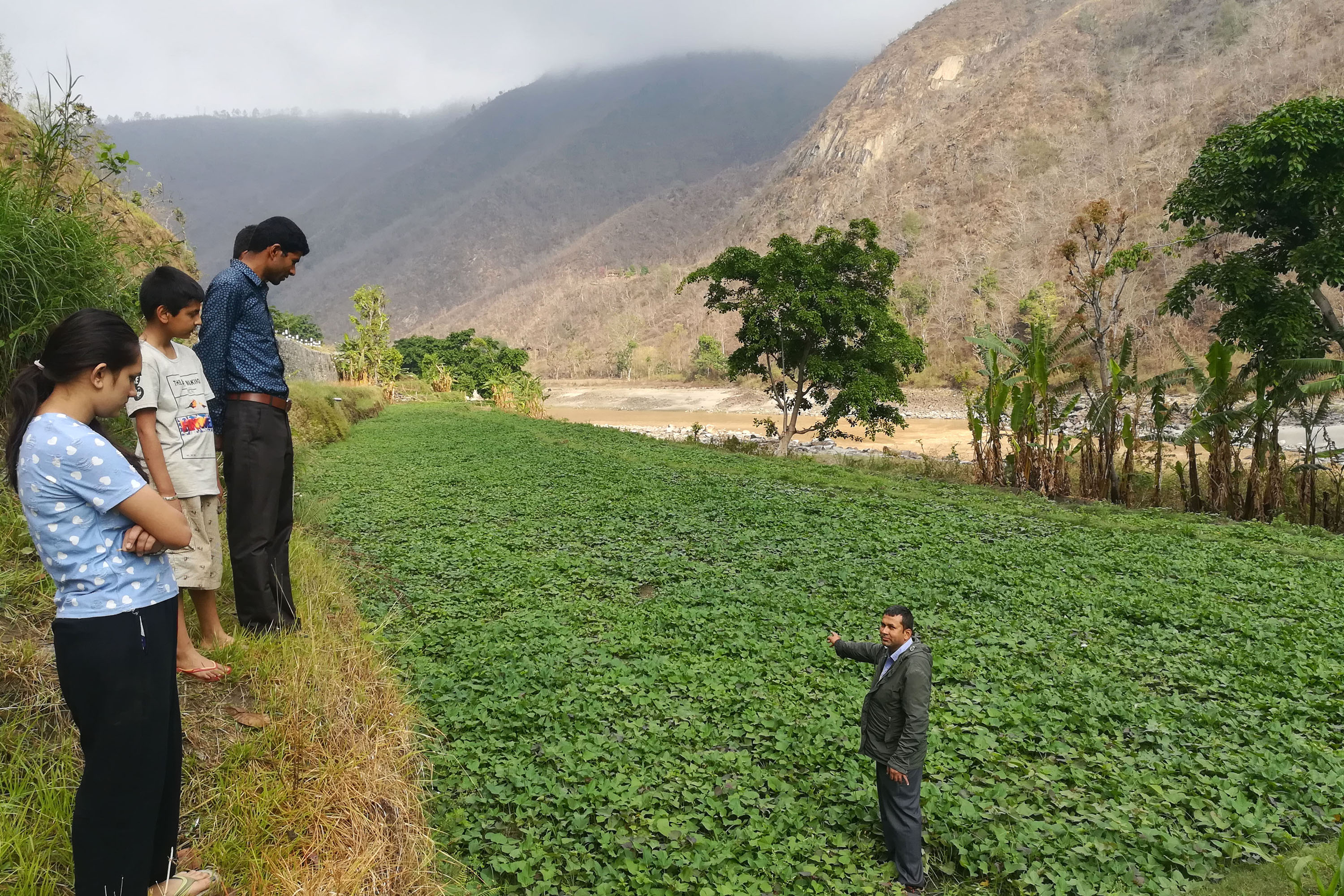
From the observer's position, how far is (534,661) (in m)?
5.05

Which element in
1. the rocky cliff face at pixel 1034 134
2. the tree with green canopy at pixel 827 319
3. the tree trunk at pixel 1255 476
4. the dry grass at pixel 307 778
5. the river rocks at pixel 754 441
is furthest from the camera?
the rocky cliff face at pixel 1034 134

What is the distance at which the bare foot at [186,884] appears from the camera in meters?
2.36

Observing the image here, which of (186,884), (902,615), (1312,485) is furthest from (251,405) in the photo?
(1312,485)

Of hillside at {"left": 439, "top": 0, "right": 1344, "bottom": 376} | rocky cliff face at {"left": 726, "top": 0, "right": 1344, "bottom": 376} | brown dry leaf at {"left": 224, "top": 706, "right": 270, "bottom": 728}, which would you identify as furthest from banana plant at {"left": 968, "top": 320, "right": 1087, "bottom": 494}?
hillside at {"left": 439, "top": 0, "right": 1344, "bottom": 376}

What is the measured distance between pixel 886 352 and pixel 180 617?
17.7m

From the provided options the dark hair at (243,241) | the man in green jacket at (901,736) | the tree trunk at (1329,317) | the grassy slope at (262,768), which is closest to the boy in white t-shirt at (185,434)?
the grassy slope at (262,768)

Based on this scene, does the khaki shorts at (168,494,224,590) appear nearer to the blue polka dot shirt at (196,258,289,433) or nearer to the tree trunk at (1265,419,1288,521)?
the blue polka dot shirt at (196,258,289,433)

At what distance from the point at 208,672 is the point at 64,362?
1.88 metres

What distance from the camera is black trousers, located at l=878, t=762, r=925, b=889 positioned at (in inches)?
131

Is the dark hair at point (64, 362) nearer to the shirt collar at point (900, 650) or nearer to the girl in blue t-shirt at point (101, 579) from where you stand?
the girl in blue t-shirt at point (101, 579)

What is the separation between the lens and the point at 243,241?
4023 millimetres

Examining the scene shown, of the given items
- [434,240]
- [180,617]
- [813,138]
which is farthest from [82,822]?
[434,240]

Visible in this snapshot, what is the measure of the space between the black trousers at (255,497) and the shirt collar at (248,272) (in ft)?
2.09

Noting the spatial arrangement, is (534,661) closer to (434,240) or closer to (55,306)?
(55,306)
